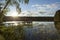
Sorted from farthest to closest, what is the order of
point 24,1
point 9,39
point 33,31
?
point 24,1
point 33,31
point 9,39

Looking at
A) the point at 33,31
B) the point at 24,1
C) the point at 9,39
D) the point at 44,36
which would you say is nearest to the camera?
the point at 9,39

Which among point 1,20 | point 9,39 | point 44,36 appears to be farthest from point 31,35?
point 1,20

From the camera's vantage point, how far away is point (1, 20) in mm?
6340

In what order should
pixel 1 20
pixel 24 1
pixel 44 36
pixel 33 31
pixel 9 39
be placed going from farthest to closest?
1. pixel 24 1
2. pixel 1 20
3. pixel 33 31
4. pixel 44 36
5. pixel 9 39

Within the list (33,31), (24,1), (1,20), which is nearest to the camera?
(33,31)

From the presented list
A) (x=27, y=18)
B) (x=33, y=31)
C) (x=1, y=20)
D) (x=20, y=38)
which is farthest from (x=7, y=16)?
(x=20, y=38)

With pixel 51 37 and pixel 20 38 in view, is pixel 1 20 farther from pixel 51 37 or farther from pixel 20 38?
pixel 51 37

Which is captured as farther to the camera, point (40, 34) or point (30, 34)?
point (40, 34)

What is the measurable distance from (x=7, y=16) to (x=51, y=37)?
2278 mm

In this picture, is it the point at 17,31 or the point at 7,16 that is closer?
the point at 17,31

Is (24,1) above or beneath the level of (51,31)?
above

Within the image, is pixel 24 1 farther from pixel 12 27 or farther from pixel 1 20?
pixel 12 27

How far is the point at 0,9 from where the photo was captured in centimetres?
657

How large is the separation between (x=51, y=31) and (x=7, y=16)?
1.95m
